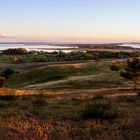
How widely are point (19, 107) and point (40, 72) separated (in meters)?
60.9

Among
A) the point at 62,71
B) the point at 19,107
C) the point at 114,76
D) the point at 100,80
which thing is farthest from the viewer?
the point at 62,71

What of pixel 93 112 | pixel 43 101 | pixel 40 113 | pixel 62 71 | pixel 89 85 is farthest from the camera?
pixel 62 71

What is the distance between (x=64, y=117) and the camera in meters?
14.3

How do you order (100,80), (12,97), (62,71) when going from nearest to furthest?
(12,97) → (100,80) → (62,71)

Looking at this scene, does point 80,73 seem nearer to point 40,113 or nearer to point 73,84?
point 73,84

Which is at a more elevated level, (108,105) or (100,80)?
(108,105)

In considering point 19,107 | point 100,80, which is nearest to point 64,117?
point 19,107

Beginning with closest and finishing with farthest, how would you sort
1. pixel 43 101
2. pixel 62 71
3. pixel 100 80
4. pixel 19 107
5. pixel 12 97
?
1. pixel 19 107
2. pixel 43 101
3. pixel 12 97
4. pixel 100 80
5. pixel 62 71

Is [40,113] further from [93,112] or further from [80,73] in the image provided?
[80,73]

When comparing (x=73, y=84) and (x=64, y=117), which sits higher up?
(x=64, y=117)

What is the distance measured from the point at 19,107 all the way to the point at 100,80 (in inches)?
1651

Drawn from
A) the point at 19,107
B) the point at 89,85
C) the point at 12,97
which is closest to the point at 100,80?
the point at 89,85

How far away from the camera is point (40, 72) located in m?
78.2

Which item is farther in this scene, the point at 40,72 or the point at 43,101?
the point at 40,72
